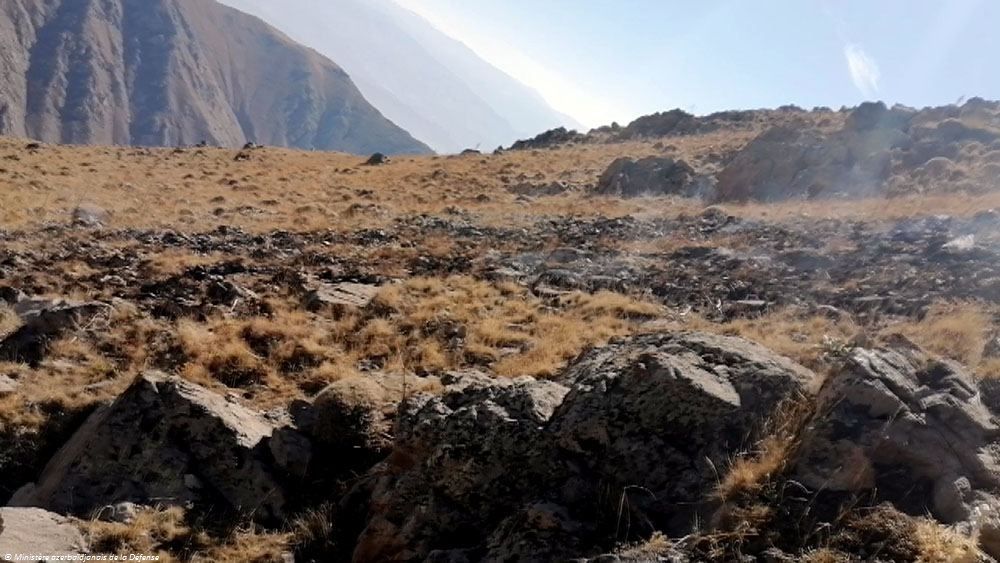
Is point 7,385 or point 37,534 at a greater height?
point 37,534

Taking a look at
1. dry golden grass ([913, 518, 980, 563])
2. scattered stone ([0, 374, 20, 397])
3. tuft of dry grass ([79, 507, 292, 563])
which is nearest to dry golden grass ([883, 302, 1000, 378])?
dry golden grass ([913, 518, 980, 563])

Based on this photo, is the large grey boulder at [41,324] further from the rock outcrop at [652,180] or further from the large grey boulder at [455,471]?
the rock outcrop at [652,180]

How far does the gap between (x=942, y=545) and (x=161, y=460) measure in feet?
20.2

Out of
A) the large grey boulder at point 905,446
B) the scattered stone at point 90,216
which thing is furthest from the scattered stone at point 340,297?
the scattered stone at point 90,216

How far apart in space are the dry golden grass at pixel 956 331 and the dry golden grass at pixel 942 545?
3.32m

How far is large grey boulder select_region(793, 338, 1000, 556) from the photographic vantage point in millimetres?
3887

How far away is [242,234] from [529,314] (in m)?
10.1

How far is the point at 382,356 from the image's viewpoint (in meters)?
9.12

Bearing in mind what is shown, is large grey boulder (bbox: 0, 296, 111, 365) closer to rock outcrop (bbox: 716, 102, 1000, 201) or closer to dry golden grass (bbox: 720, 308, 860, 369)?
dry golden grass (bbox: 720, 308, 860, 369)

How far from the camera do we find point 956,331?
806 centimetres

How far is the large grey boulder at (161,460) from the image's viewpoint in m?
5.64

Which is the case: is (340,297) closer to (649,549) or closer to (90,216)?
(649,549)

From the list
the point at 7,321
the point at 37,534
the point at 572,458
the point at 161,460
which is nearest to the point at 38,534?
the point at 37,534

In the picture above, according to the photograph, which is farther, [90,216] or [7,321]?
[90,216]
